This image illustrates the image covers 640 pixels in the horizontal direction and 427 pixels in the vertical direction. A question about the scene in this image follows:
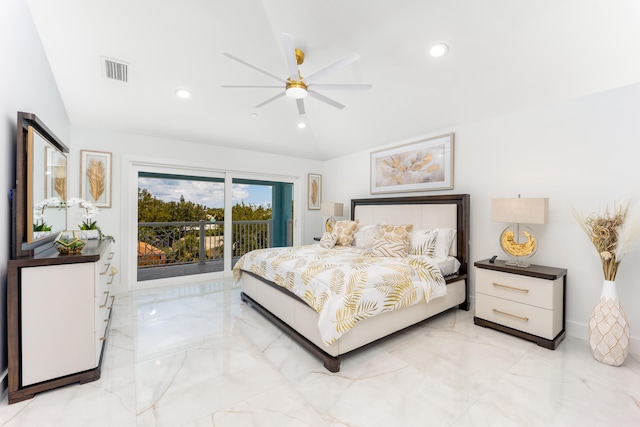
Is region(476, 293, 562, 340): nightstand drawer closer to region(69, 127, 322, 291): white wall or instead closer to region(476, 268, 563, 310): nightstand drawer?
region(476, 268, 563, 310): nightstand drawer

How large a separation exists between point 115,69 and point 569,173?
4.90 meters

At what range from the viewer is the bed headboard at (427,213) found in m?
3.54

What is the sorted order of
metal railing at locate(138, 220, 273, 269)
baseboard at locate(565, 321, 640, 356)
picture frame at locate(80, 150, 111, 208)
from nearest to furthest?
baseboard at locate(565, 321, 640, 356), picture frame at locate(80, 150, 111, 208), metal railing at locate(138, 220, 273, 269)

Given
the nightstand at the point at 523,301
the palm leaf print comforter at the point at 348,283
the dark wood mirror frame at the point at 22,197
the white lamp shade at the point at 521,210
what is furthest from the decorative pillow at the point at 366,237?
the dark wood mirror frame at the point at 22,197

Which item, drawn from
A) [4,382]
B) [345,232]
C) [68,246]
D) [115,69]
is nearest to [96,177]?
[115,69]

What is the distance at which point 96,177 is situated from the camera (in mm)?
3873

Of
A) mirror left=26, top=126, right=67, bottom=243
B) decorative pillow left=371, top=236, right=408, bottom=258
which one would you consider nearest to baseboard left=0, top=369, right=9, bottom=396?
mirror left=26, top=126, right=67, bottom=243

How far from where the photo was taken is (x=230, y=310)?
136 inches

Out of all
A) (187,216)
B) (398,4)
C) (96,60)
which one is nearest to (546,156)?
(398,4)

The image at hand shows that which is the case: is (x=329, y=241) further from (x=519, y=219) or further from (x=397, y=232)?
(x=519, y=219)

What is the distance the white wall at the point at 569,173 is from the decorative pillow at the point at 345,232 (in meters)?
1.65

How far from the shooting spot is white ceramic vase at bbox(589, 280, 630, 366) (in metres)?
2.22

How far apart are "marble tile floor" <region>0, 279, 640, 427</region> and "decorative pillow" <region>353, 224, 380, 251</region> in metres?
1.39

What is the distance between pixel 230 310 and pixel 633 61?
463 centimetres
